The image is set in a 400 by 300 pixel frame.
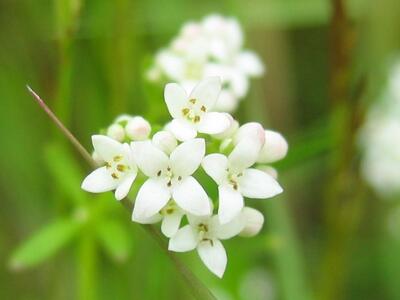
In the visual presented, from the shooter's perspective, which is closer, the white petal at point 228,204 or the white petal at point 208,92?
the white petal at point 228,204

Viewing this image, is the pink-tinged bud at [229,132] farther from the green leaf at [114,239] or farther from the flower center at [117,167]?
the green leaf at [114,239]

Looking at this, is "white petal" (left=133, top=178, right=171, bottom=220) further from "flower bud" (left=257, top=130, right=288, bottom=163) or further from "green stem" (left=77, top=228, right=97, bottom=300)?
"green stem" (left=77, top=228, right=97, bottom=300)

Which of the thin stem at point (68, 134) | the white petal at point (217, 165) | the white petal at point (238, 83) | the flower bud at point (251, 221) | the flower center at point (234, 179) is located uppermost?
the thin stem at point (68, 134)

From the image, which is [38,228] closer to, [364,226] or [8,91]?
[8,91]

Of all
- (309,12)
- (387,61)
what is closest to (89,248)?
(309,12)

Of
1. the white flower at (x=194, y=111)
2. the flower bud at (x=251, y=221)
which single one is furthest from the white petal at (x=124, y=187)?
the flower bud at (x=251, y=221)

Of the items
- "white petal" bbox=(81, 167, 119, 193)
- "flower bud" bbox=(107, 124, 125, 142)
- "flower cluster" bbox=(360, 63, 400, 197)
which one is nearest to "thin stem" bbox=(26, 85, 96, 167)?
"white petal" bbox=(81, 167, 119, 193)
